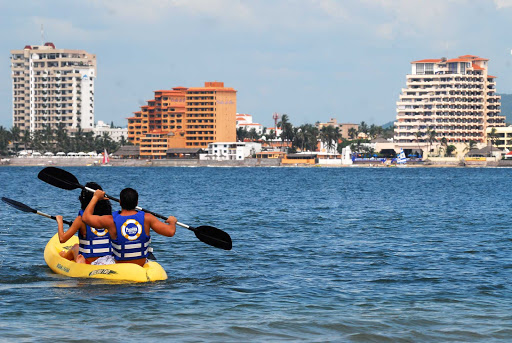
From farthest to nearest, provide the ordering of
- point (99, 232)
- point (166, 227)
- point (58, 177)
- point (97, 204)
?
point (58, 177), point (99, 232), point (97, 204), point (166, 227)

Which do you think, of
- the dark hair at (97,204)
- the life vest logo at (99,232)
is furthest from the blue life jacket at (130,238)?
the dark hair at (97,204)

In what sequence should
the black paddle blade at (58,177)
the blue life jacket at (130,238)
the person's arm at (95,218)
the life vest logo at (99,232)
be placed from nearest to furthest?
the person's arm at (95,218), the blue life jacket at (130,238), the life vest logo at (99,232), the black paddle blade at (58,177)

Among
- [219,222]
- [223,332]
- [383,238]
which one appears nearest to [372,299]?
Answer: [223,332]

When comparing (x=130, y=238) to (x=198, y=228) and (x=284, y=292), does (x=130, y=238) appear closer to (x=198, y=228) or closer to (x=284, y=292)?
(x=198, y=228)

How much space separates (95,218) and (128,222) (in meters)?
0.64

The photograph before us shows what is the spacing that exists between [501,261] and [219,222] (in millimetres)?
17151

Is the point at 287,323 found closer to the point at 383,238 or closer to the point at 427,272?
the point at 427,272

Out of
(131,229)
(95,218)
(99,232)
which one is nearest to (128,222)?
(131,229)

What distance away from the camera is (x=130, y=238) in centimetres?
1573

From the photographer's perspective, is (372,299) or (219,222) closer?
(372,299)

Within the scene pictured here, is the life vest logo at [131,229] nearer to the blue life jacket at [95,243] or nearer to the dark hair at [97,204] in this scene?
the dark hair at [97,204]

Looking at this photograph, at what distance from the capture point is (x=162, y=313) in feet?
48.0

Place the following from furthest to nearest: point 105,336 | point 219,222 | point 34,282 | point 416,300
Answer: point 219,222, point 34,282, point 416,300, point 105,336

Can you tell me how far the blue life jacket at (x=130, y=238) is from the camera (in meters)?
15.3
